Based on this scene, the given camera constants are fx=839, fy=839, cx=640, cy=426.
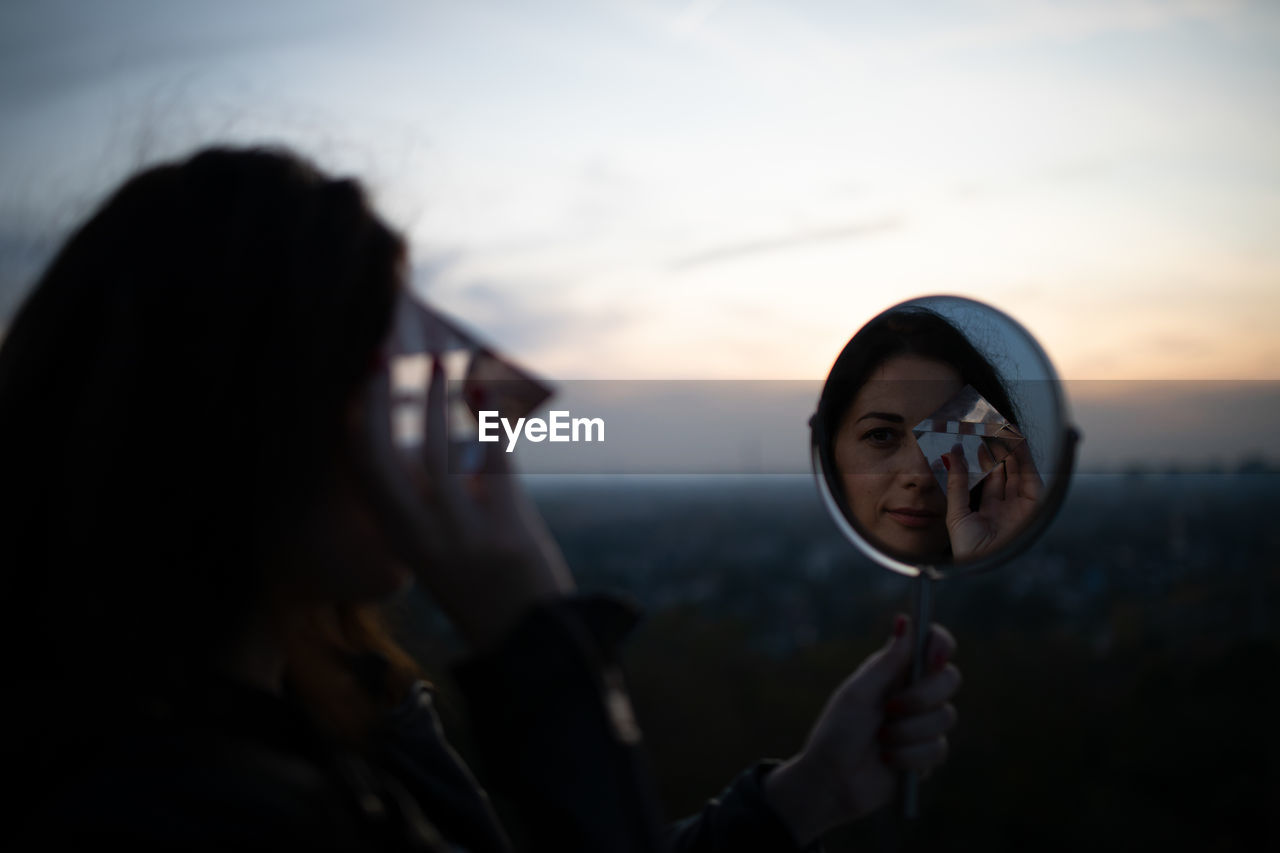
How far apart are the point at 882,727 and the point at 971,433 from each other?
64cm

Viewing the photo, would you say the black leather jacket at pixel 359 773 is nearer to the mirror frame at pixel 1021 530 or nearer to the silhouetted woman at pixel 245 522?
the silhouetted woman at pixel 245 522

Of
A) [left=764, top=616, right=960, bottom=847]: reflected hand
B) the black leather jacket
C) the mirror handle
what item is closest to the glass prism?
the mirror handle

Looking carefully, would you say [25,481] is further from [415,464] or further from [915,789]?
[915,789]

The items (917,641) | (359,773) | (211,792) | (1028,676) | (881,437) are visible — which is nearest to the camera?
(211,792)

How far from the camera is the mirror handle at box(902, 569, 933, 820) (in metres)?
1.69

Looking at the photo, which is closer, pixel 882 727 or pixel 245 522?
pixel 245 522

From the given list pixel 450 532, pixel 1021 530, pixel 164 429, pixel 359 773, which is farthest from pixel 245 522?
pixel 1021 530

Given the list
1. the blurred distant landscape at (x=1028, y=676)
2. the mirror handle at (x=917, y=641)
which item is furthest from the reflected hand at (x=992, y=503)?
the blurred distant landscape at (x=1028, y=676)

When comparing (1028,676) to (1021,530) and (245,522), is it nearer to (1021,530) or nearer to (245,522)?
(1021,530)

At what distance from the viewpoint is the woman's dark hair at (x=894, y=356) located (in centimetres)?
172

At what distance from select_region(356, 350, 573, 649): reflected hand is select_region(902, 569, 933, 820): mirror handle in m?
0.80

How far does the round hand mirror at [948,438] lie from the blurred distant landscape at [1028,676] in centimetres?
2209

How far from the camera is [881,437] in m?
1.81

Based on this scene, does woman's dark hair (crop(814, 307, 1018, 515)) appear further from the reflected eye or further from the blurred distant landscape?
the blurred distant landscape
